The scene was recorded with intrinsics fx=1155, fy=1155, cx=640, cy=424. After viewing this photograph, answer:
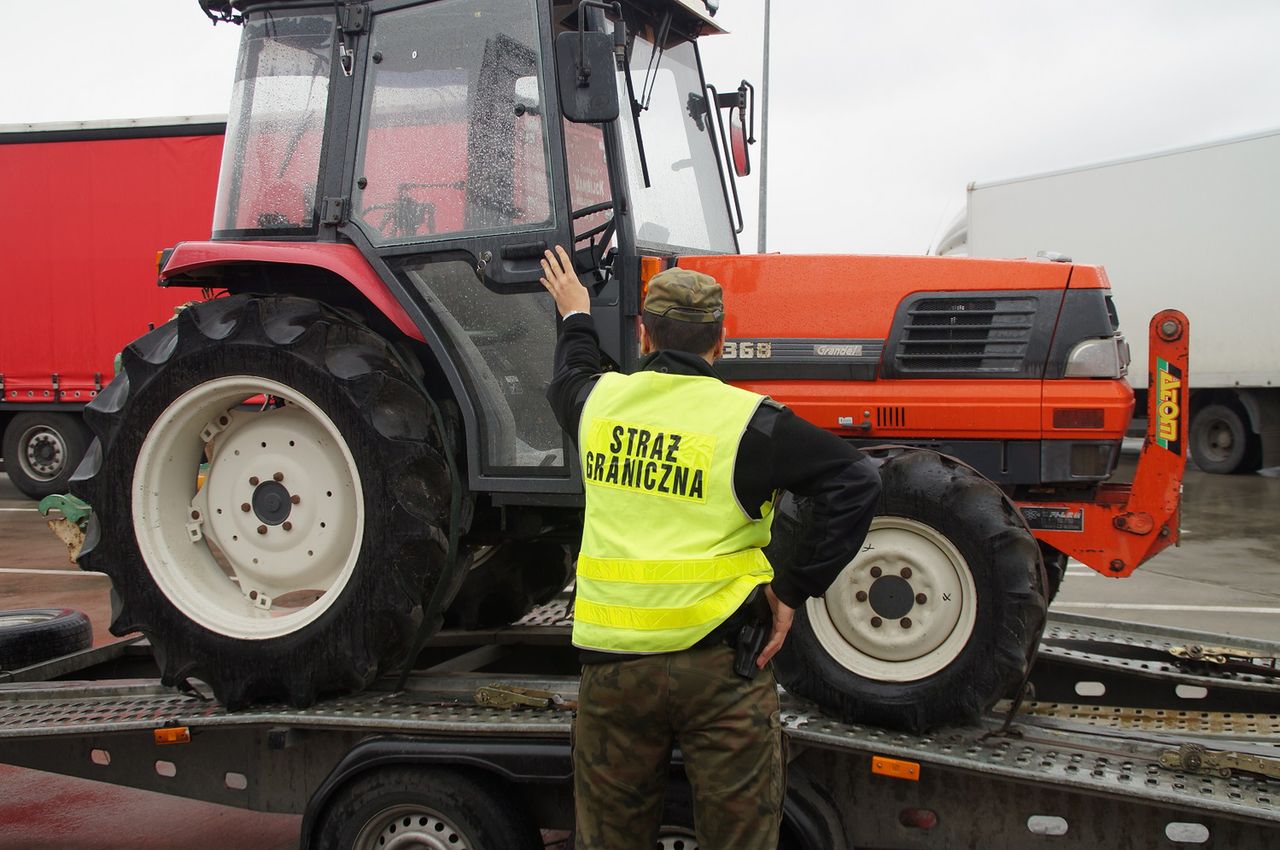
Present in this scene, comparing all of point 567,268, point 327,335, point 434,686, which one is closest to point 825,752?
point 434,686

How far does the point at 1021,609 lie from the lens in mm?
3582

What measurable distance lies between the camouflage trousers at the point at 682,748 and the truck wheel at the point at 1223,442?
14295 millimetres

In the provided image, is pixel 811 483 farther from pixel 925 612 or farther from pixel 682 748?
pixel 925 612

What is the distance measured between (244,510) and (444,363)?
97cm

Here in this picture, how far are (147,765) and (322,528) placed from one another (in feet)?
3.34

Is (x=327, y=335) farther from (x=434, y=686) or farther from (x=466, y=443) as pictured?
(x=434, y=686)

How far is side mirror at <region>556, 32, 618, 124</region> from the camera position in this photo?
363cm

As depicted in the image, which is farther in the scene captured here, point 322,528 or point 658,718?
point 322,528

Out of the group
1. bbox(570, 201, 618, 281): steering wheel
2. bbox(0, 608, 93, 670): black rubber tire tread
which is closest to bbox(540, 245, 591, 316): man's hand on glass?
bbox(570, 201, 618, 281): steering wheel

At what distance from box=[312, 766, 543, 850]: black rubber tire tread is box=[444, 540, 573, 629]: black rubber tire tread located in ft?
4.96

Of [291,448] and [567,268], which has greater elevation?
[567,268]

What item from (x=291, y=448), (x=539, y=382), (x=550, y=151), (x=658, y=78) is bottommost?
(x=291, y=448)

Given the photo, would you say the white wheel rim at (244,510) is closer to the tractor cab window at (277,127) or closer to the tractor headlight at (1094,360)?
the tractor cab window at (277,127)

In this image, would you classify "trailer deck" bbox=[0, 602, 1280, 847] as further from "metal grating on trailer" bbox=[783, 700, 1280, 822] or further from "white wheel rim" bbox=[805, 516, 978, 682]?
"white wheel rim" bbox=[805, 516, 978, 682]
